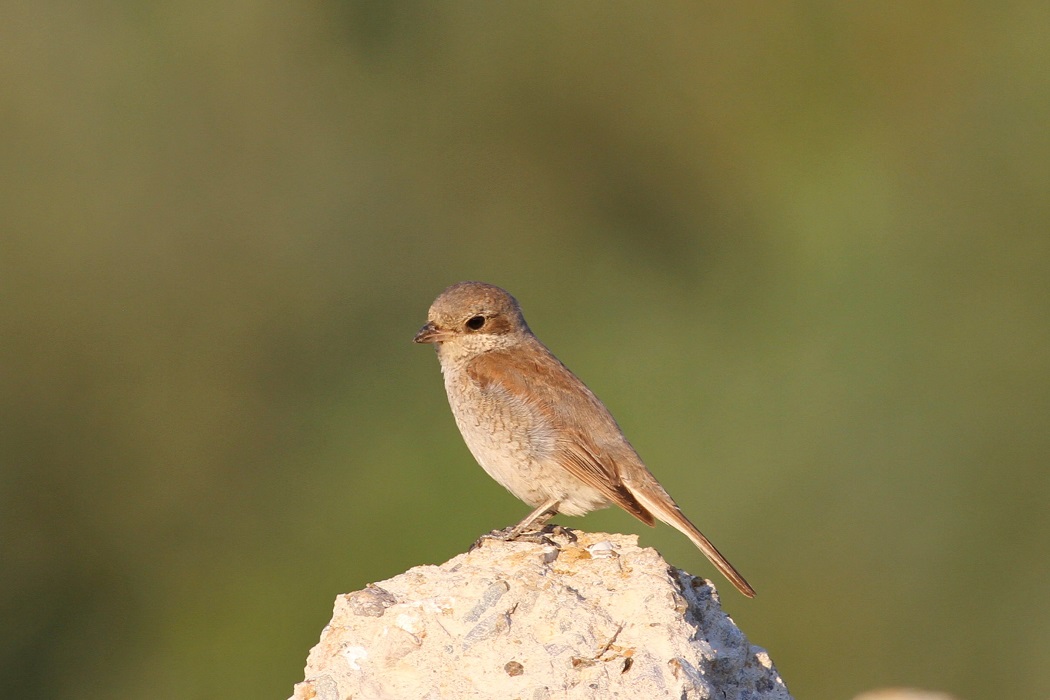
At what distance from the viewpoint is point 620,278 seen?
2219 centimetres

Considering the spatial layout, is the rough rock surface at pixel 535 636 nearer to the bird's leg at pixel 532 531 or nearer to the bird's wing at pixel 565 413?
the bird's leg at pixel 532 531

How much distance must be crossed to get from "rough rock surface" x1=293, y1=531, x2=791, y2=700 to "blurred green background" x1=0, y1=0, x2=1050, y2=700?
874 cm

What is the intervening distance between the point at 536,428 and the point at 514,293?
41.7ft

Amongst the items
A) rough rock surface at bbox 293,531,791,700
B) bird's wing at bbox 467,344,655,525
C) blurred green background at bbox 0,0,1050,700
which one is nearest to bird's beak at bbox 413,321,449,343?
bird's wing at bbox 467,344,655,525

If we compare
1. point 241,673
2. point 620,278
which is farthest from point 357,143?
point 241,673

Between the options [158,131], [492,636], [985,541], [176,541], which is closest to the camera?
[492,636]

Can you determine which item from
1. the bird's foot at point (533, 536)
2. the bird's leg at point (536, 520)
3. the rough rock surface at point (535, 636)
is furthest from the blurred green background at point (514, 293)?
the rough rock surface at point (535, 636)

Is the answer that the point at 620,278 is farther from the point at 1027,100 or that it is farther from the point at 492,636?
the point at 492,636

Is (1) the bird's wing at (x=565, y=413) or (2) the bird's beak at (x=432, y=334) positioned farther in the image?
(2) the bird's beak at (x=432, y=334)

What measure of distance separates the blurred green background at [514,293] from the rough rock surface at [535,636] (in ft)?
28.7

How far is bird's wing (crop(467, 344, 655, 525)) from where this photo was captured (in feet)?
22.7

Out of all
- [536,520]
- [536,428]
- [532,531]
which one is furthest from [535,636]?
[536,428]

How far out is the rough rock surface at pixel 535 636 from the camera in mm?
5043

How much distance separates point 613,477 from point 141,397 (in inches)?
561
